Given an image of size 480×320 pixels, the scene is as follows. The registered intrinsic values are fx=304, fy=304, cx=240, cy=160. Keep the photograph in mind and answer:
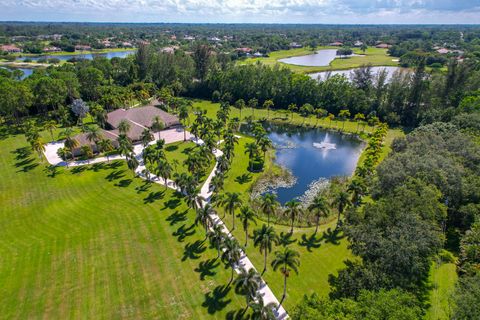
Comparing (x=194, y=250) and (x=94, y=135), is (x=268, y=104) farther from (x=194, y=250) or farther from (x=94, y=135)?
(x=194, y=250)

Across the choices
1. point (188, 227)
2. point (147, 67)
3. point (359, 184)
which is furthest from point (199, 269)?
point (147, 67)

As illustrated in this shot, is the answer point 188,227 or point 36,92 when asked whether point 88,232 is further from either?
point 36,92

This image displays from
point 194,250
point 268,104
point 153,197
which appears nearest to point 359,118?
point 268,104

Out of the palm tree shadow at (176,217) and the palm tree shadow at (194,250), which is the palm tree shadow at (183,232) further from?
the palm tree shadow at (194,250)

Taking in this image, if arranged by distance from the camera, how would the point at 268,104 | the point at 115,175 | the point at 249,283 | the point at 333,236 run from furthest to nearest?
the point at 268,104 → the point at 115,175 → the point at 333,236 → the point at 249,283

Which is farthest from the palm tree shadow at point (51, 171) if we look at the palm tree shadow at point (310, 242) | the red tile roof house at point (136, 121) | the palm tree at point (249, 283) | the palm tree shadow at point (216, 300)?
the palm tree shadow at point (310, 242)

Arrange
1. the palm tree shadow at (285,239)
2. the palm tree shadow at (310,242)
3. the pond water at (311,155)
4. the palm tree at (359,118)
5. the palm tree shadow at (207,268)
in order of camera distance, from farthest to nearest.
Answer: the palm tree at (359,118)
the pond water at (311,155)
the palm tree shadow at (285,239)
the palm tree shadow at (310,242)
the palm tree shadow at (207,268)
